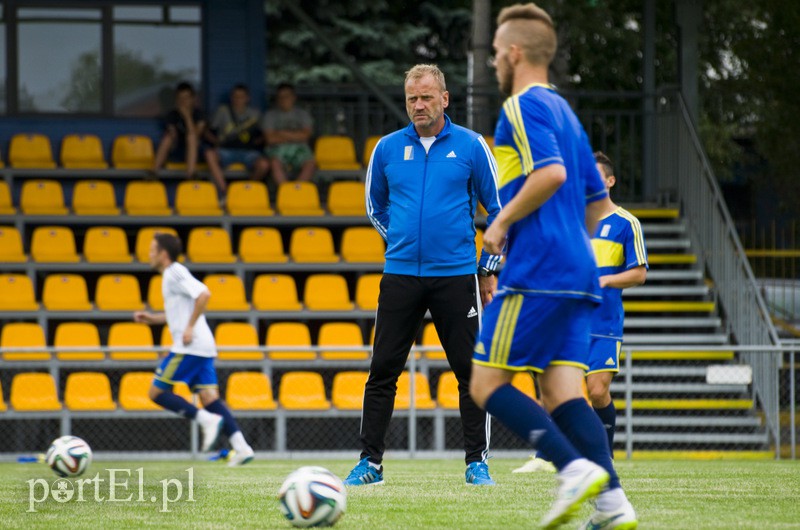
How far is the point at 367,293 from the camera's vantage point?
15398 millimetres

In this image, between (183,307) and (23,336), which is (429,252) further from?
(23,336)

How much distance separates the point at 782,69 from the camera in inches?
738

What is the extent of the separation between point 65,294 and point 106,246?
1024 millimetres

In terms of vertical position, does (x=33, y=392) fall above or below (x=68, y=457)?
below

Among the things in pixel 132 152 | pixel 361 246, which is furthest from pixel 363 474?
pixel 132 152

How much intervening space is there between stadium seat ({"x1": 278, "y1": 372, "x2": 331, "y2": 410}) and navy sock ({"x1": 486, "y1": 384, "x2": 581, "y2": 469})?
9083mm

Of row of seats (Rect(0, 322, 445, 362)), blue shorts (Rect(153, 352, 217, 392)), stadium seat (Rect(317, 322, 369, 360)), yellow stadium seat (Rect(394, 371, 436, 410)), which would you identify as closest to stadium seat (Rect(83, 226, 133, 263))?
row of seats (Rect(0, 322, 445, 362))

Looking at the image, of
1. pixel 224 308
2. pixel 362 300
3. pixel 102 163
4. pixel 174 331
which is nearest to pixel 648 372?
pixel 362 300

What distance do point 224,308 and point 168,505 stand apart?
8.98 m

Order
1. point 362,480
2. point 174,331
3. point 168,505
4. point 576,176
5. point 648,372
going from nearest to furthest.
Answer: point 576,176 < point 168,505 < point 362,480 < point 174,331 < point 648,372

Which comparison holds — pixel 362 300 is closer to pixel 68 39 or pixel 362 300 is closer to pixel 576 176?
pixel 68 39

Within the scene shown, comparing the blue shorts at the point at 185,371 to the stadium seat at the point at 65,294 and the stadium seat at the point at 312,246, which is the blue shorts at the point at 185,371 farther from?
the stadium seat at the point at 312,246

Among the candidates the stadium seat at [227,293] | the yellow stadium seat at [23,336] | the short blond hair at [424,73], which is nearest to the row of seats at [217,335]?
the yellow stadium seat at [23,336]

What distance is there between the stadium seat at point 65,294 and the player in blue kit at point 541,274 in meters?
11.1
